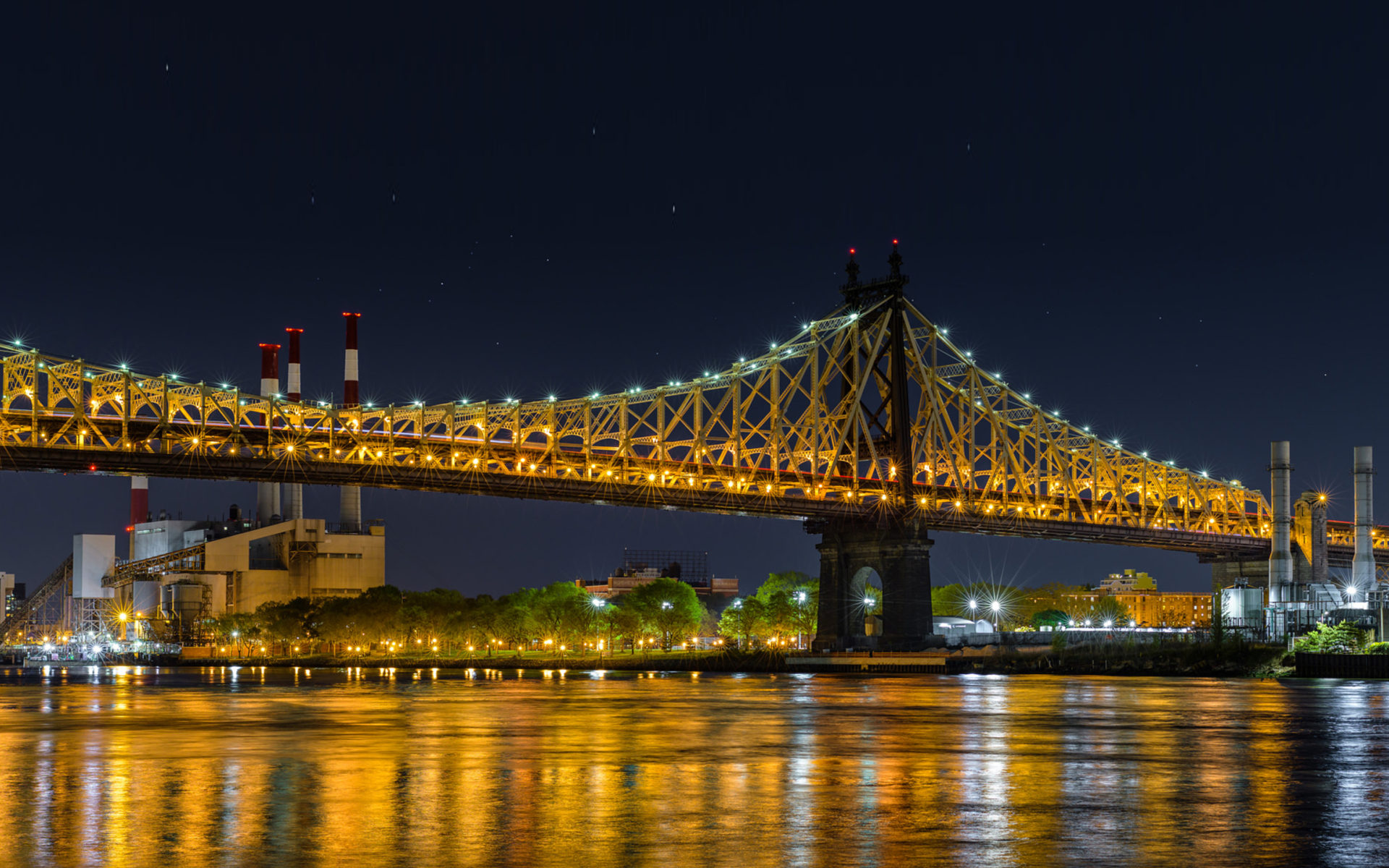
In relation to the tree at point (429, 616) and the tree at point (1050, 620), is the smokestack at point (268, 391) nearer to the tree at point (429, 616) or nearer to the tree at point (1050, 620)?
the tree at point (429, 616)

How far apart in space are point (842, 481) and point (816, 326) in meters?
12.4

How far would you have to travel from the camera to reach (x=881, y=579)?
107 meters

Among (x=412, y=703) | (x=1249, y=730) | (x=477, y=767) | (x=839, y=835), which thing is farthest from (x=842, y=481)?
(x=839, y=835)

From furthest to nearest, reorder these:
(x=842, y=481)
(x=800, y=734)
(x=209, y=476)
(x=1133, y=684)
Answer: (x=842, y=481), (x=209, y=476), (x=1133, y=684), (x=800, y=734)

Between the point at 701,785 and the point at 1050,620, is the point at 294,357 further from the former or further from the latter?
the point at 701,785

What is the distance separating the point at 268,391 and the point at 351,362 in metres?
11.3

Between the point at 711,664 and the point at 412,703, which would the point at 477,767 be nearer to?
the point at 412,703

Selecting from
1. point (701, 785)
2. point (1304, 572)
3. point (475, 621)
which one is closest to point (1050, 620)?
point (1304, 572)

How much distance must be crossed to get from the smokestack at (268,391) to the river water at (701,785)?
13231 cm

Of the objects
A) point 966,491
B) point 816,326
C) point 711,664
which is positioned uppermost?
point 816,326

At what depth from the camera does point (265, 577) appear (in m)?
176

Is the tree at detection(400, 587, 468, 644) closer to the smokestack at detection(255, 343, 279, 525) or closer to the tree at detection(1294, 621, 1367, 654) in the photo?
the smokestack at detection(255, 343, 279, 525)

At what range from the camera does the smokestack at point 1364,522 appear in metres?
120

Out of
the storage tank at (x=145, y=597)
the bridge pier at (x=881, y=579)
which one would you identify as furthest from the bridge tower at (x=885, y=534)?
the storage tank at (x=145, y=597)
